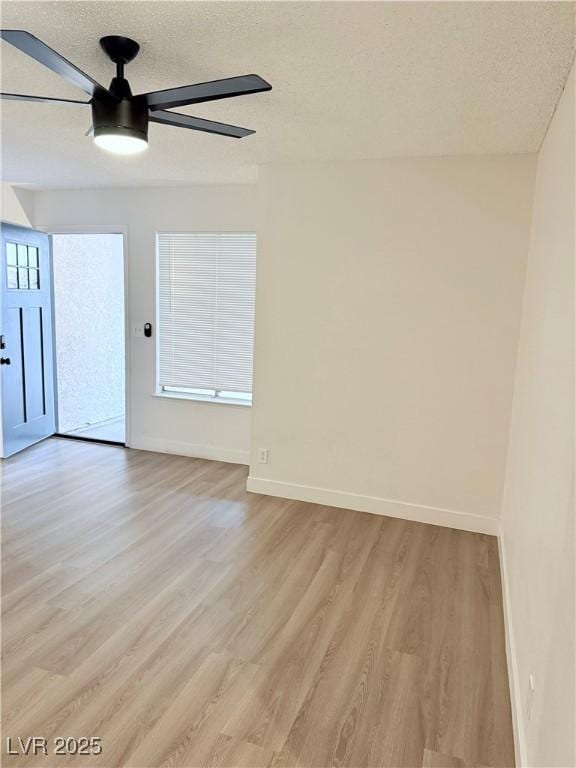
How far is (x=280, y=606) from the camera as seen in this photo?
8.58 feet

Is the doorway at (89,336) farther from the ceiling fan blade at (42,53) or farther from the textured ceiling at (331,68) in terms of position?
the ceiling fan blade at (42,53)

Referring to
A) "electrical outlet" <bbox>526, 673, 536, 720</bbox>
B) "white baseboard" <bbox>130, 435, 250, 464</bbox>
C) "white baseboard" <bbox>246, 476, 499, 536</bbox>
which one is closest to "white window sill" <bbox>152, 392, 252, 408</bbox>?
"white baseboard" <bbox>130, 435, 250, 464</bbox>

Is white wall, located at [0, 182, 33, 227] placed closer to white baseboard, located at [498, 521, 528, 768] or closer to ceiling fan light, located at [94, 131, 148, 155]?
ceiling fan light, located at [94, 131, 148, 155]

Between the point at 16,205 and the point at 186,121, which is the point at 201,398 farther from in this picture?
the point at 186,121

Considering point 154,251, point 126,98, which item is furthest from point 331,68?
point 154,251

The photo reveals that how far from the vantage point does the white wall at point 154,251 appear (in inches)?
180

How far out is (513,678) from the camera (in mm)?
2061

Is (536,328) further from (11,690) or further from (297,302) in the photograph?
(11,690)

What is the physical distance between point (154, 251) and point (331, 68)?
10.2ft

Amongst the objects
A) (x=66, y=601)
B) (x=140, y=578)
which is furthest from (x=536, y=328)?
(x=66, y=601)

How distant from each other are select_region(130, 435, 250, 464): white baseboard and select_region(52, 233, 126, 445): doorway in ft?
1.16

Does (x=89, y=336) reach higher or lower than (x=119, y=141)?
lower

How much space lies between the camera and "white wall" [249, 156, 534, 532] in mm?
3311

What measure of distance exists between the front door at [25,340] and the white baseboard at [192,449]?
1051 mm
